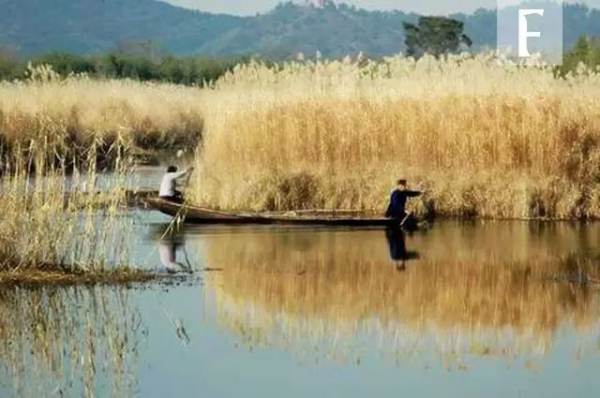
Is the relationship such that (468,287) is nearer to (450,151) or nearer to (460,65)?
(450,151)

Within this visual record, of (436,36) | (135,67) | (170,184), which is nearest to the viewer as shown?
(170,184)

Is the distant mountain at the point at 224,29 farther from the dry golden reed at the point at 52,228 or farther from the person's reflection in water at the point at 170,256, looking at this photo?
the dry golden reed at the point at 52,228

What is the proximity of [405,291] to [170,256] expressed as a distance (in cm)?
311

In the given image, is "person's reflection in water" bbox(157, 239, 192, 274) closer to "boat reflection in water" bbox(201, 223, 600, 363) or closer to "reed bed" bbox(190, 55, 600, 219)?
"boat reflection in water" bbox(201, 223, 600, 363)

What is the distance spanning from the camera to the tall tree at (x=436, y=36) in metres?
77.5

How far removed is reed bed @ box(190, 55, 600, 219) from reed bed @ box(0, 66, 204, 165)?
5.28 meters

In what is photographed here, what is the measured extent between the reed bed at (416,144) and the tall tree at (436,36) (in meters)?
55.6

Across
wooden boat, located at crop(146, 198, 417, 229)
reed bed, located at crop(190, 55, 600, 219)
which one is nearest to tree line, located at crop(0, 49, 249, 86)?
reed bed, located at crop(190, 55, 600, 219)

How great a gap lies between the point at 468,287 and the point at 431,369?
3.49 m

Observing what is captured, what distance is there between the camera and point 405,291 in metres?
13.0

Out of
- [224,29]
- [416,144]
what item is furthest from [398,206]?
[224,29]

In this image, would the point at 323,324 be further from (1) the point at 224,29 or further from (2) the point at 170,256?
(1) the point at 224,29

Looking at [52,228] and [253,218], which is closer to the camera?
[52,228]

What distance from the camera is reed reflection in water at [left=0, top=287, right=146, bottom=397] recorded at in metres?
9.41
